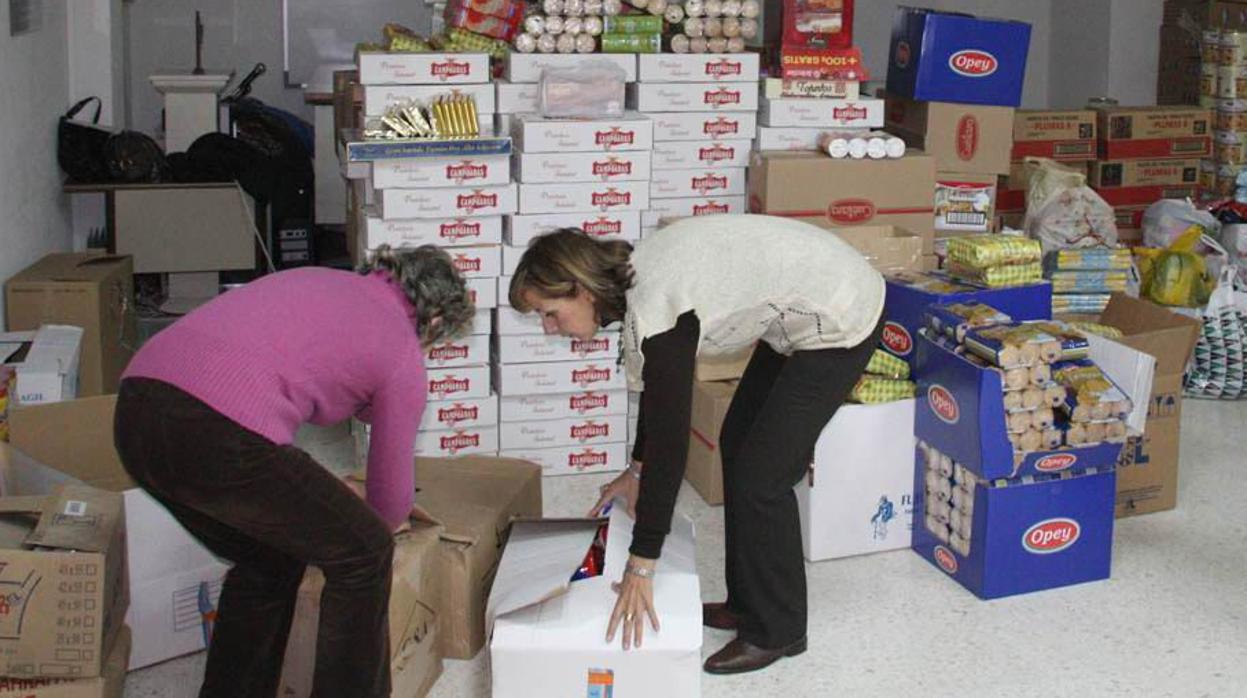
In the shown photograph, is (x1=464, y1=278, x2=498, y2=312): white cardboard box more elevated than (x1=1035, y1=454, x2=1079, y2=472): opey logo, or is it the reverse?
(x1=464, y1=278, x2=498, y2=312): white cardboard box

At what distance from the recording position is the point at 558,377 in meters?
4.61

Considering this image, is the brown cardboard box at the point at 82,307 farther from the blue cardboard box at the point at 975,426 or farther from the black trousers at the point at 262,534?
the blue cardboard box at the point at 975,426

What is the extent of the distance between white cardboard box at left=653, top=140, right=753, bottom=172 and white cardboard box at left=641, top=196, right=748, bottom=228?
0.11 m

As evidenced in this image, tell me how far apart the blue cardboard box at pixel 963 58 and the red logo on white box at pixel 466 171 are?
166 centimetres

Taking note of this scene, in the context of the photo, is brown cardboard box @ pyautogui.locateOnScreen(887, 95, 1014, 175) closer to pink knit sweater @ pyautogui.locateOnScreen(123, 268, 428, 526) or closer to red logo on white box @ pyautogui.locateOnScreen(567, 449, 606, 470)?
red logo on white box @ pyautogui.locateOnScreen(567, 449, 606, 470)

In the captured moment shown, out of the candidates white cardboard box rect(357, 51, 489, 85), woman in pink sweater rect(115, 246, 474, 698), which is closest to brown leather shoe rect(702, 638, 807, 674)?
woman in pink sweater rect(115, 246, 474, 698)

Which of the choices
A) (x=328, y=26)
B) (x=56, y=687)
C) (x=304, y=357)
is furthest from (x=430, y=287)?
(x=328, y=26)

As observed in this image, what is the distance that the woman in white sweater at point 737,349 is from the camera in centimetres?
276

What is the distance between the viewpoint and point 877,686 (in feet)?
10.6

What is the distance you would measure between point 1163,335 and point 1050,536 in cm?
84

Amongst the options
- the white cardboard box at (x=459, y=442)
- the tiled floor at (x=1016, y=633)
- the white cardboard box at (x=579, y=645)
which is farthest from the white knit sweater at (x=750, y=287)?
the white cardboard box at (x=459, y=442)

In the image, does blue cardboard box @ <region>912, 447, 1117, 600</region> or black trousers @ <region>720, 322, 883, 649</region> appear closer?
black trousers @ <region>720, 322, 883, 649</region>

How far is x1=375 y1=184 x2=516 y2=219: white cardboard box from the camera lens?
4.40 meters

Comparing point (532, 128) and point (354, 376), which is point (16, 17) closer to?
point (532, 128)
